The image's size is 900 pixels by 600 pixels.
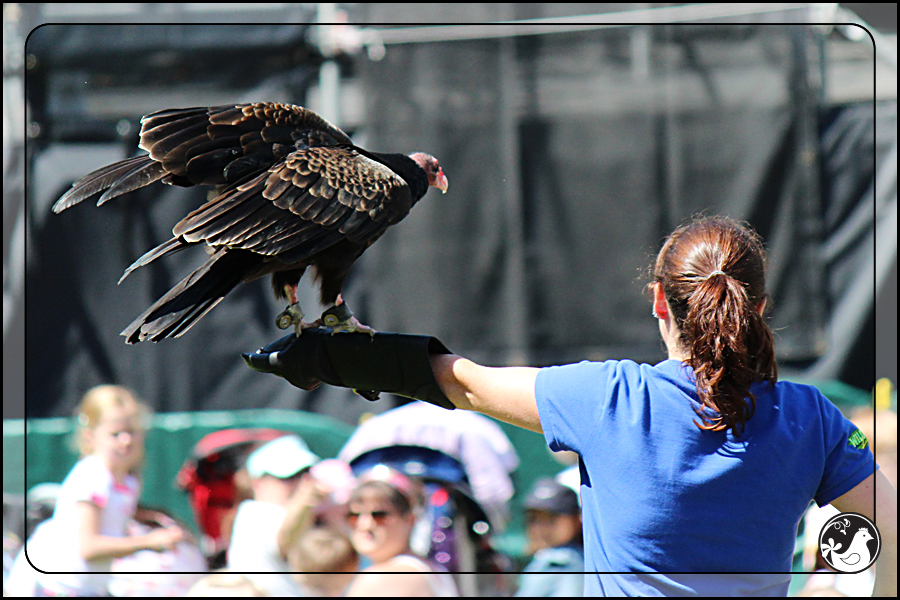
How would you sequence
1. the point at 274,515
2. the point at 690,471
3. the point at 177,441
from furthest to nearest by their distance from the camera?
the point at 177,441 < the point at 274,515 < the point at 690,471

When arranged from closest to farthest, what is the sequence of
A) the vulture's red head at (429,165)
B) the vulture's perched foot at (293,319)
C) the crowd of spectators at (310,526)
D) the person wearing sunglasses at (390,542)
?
1. the vulture's perched foot at (293,319)
2. the vulture's red head at (429,165)
3. the person wearing sunglasses at (390,542)
4. the crowd of spectators at (310,526)

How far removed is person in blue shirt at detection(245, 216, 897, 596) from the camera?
3.55 ft

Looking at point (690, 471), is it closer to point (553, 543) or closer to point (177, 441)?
point (553, 543)

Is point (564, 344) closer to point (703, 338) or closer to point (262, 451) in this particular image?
point (262, 451)

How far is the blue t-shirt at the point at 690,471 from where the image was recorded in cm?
108

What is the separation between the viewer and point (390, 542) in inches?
105

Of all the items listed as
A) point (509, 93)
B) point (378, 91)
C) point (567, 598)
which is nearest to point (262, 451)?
point (567, 598)

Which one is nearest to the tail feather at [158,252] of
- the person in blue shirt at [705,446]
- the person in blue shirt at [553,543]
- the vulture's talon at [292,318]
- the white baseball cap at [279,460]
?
the vulture's talon at [292,318]

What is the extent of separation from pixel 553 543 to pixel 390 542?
681 mm

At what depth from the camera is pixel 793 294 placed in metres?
3.70

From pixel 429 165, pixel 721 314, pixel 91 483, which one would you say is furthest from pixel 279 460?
pixel 721 314

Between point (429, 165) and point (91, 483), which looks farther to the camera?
point (91, 483)

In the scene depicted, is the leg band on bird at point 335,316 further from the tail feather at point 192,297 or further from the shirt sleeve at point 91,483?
the shirt sleeve at point 91,483

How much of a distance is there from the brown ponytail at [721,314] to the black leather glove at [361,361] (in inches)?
17.2
